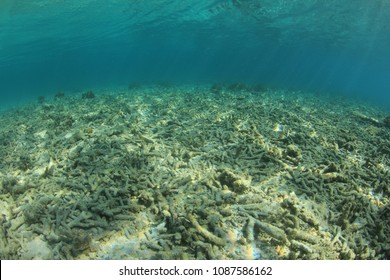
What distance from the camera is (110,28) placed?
4409 cm

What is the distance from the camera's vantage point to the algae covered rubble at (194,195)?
4188 mm

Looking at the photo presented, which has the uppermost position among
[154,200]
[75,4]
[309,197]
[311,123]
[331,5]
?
[75,4]

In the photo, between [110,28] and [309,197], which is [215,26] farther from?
[309,197]

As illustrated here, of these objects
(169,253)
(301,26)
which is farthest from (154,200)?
(301,26)

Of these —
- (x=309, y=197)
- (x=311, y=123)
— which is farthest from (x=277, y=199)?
(x=311, y=123)

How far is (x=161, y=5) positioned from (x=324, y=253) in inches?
1327

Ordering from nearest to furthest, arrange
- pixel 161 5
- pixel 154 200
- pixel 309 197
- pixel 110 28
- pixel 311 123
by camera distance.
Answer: pixel 154 200 < pixel 309 197 < pixel 311 123 < pixel 161 5 < pixel 110 28

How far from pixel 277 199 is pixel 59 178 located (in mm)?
5031

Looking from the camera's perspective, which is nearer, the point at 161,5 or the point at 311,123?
the point at 311,123

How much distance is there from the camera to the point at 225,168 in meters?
6.29

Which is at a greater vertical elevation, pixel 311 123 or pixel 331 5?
pixel 331 5

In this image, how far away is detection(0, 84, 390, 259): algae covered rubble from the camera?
419 cm

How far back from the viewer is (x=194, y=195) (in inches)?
208
